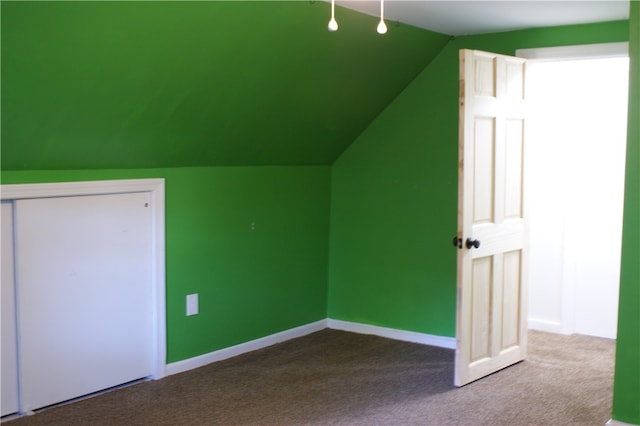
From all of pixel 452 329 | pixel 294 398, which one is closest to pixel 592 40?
pixel 452 329

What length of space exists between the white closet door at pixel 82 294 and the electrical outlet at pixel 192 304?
0.26m

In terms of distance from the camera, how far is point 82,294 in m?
3.83

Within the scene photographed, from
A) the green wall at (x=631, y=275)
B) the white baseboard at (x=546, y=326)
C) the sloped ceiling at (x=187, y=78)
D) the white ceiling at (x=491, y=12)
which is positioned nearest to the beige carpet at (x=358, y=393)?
the green wall at (x=631, y=275)

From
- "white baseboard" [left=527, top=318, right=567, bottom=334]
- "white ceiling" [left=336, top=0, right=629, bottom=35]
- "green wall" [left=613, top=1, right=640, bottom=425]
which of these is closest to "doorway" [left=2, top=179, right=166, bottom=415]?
"white ceiling" [left=336, top=0, right=629, bottom=35]

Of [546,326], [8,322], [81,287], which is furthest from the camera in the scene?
[546,326]

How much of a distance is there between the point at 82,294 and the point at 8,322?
397mm

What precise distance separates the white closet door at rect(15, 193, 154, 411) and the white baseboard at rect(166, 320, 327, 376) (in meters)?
0.21

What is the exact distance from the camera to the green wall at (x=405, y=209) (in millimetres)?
4941

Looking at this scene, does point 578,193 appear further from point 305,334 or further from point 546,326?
point 305,334

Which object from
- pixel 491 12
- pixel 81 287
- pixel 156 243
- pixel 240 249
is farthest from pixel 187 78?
pixel 491 12

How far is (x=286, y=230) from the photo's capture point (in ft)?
16.7

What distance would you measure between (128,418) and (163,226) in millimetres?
1055

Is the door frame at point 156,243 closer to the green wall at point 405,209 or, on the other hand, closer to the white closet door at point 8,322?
the white closet door at point 8,322

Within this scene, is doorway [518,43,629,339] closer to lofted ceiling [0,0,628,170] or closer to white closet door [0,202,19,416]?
lofted ceiling [0,0,628,170]
